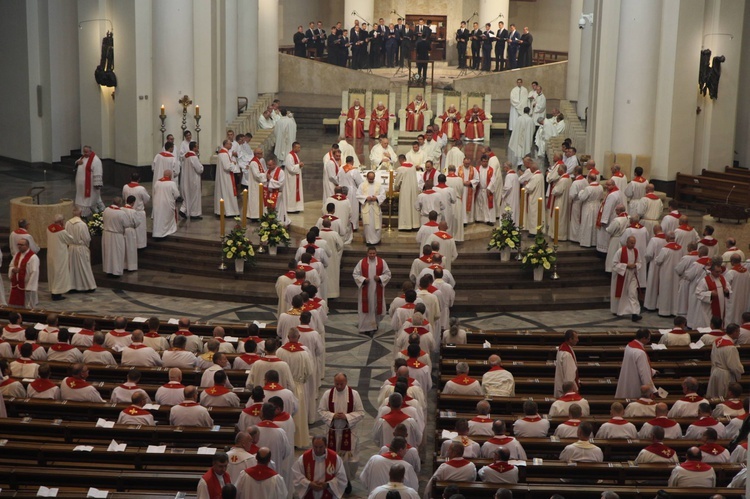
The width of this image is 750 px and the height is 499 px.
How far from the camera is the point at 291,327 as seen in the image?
12.9 metres

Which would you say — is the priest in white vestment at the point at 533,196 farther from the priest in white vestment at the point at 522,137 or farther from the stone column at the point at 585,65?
the stone column at the point at 585,65

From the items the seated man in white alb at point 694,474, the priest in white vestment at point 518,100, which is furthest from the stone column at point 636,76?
the seated man in white alb at point 694,474

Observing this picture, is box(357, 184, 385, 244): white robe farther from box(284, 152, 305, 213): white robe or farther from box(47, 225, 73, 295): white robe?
box(47, 225, 73, 295): white robe

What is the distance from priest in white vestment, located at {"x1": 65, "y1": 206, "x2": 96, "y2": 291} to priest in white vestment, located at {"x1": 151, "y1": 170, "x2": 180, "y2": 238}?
A: 1.68m

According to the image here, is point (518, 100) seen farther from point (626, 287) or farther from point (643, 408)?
point (643, 408)

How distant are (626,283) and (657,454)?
751cm

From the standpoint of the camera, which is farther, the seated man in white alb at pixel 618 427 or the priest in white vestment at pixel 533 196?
the priest in white vestment at pixel 533 196

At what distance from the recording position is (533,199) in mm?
20922

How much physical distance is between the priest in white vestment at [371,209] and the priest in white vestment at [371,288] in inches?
119

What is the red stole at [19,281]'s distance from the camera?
651 inches

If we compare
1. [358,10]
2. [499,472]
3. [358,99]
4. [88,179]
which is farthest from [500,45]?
[499,472]

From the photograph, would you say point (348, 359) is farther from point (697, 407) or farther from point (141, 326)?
point (697, 407)

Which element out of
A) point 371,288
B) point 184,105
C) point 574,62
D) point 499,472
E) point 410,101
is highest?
point 574,62

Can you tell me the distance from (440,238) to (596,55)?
9909 mm
